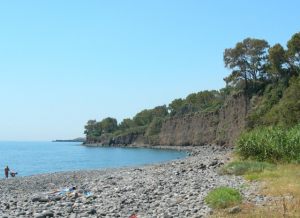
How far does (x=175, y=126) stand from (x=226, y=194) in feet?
444

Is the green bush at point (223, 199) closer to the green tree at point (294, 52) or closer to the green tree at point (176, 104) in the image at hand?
the green tree at point (294, 52)

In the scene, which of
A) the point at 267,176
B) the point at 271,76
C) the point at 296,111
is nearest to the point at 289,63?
the point at 271,76

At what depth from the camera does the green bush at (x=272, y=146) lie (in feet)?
98.5

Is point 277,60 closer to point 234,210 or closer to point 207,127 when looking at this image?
point 207,127

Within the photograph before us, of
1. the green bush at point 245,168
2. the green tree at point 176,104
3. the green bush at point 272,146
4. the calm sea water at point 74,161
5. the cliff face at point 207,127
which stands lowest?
the calm sea water at point 74,161

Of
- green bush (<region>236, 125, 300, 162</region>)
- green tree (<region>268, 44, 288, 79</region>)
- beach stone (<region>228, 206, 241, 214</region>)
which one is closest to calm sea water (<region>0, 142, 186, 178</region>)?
green tree (<region>268, 44, 288, 79</region>)

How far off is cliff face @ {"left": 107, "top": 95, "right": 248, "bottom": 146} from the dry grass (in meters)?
80.6

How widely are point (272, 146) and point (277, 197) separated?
1616 centimetres

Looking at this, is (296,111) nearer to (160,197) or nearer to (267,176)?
(267,176)

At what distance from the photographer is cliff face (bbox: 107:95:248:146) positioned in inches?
4149

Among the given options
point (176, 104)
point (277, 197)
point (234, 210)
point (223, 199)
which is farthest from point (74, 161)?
point (176, 104)

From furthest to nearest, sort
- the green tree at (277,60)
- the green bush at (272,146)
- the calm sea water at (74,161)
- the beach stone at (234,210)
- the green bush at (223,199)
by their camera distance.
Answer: the green tree at (277,60)
the calm sea water at (74,161)
the green bush at (272,146)
the green bush at (223,199)
the beach stone at (234,210)

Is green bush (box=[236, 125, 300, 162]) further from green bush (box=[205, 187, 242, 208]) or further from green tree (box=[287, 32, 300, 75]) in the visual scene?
green tree (box=[287, 32, 300, 75])

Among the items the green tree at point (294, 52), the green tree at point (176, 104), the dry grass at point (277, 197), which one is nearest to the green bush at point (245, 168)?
the dry grass at point (277, 197)
